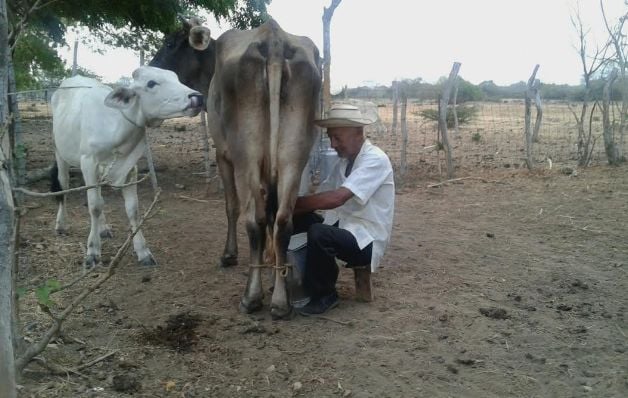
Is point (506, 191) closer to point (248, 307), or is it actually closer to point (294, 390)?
point (248, 307)

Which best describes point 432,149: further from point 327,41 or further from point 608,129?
point 327,41

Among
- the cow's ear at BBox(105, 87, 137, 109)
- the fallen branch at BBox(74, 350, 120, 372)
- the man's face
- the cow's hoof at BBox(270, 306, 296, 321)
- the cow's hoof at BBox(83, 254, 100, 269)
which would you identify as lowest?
the cow's hoof at BBox(270, 306, 296, 321)

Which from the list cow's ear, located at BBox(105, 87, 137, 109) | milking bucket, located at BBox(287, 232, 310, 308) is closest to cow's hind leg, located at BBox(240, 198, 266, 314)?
milking bucket, located at BBox(287, 232, 310, 308)

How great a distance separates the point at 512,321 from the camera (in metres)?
4.03

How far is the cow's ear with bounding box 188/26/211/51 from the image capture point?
5.21 m

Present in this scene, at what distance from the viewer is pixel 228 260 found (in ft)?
A: 16.9

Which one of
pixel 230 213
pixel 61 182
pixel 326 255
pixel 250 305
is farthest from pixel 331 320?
pixel 61 182

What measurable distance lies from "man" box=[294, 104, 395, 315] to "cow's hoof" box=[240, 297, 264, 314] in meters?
0.31

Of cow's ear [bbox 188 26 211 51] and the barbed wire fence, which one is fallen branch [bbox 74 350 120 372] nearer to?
cow's ear [bbox 188 26 211 51]

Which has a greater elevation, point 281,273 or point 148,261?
point 281,273

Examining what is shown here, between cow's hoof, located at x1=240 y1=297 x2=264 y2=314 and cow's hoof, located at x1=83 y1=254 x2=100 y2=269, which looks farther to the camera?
cow's hoof, located at x1=83 y1=254 x2=100 y2=269

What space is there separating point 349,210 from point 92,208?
7.92 ft

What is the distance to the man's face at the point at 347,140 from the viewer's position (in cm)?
415

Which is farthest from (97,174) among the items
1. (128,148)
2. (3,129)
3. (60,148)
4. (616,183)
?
(616,183)
